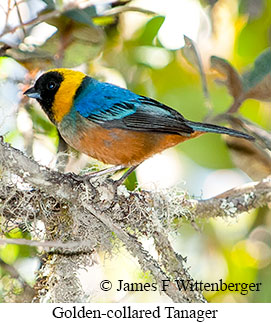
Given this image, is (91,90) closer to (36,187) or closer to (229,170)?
(36,187)

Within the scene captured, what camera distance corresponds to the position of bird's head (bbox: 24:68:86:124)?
440 centimetres

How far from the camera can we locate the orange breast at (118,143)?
419cm

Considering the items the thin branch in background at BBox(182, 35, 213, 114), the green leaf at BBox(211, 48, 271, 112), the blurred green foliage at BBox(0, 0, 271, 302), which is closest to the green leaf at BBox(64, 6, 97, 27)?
the blurred green foliage at BBox(0, 0, 271, 302)

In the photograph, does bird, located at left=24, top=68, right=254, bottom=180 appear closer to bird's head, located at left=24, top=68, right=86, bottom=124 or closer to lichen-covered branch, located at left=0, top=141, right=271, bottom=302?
bird's head, located at left=24, top=68, right=86, bottom=124

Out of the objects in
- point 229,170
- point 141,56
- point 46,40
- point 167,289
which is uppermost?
point 46,40

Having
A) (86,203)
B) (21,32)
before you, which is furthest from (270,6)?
(86,203)

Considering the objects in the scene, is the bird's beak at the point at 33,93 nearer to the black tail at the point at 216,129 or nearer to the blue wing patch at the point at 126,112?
the blue wing patch at the point at 126,112

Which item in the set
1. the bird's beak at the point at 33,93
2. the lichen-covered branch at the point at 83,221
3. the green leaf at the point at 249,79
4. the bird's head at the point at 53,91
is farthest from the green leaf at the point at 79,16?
the lichen-covered branch at the point at 83,221

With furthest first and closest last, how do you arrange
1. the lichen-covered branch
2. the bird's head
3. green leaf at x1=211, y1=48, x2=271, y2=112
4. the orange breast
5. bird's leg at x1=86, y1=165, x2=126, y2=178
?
green leaf at x1=211, y1=48, x2=271, y2=112, the bird's head, the orange breast, bird's leg at x1=86, y1=165, x2=126, y2=178, the lichen-covered branch

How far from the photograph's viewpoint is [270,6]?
5.50 m

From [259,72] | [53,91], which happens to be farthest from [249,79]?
[53,91]

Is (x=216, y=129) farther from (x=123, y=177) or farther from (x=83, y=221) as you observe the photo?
(x=83, y=221)

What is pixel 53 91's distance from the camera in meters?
4.46

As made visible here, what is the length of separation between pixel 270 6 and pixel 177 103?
1349mm
